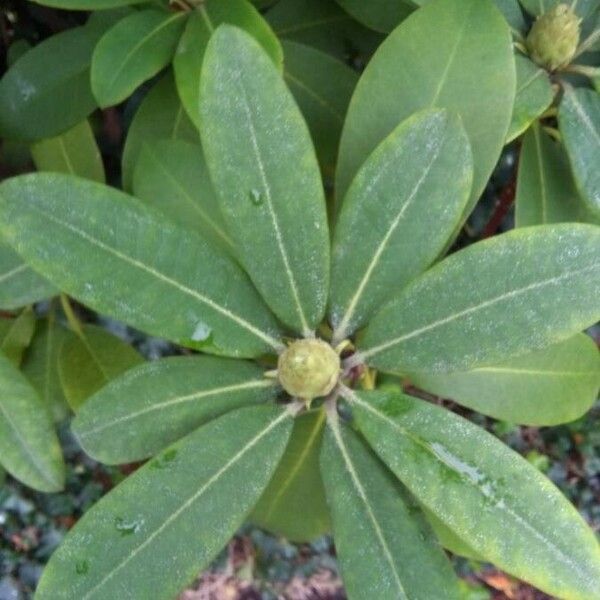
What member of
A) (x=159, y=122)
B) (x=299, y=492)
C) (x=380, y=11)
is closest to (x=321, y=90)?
(x=380, y=11)

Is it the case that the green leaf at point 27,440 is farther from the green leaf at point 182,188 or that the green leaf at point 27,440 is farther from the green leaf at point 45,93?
the green leaf at point 45,93

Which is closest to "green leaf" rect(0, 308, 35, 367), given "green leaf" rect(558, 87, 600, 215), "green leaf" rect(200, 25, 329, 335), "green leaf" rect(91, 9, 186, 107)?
"green leaf" rect(91, 9, 186, 107)

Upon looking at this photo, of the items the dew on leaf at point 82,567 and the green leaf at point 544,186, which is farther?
the green leaf at point 544,186

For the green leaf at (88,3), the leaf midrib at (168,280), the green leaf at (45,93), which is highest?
the green leaf at (45,93)

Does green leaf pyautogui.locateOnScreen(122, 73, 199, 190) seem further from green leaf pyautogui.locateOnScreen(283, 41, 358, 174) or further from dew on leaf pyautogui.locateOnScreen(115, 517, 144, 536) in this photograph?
dew on leaf pyautogui.locateOnScreen(115, 517, 144, 536)

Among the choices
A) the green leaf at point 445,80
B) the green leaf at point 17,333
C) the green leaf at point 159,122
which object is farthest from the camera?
the green leaf at point 17,333

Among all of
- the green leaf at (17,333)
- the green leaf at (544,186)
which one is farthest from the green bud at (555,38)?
the green leaf at (17,333)

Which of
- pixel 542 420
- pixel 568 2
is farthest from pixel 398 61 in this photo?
pixel 542 420

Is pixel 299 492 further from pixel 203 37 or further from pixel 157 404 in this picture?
pixel 203 37
